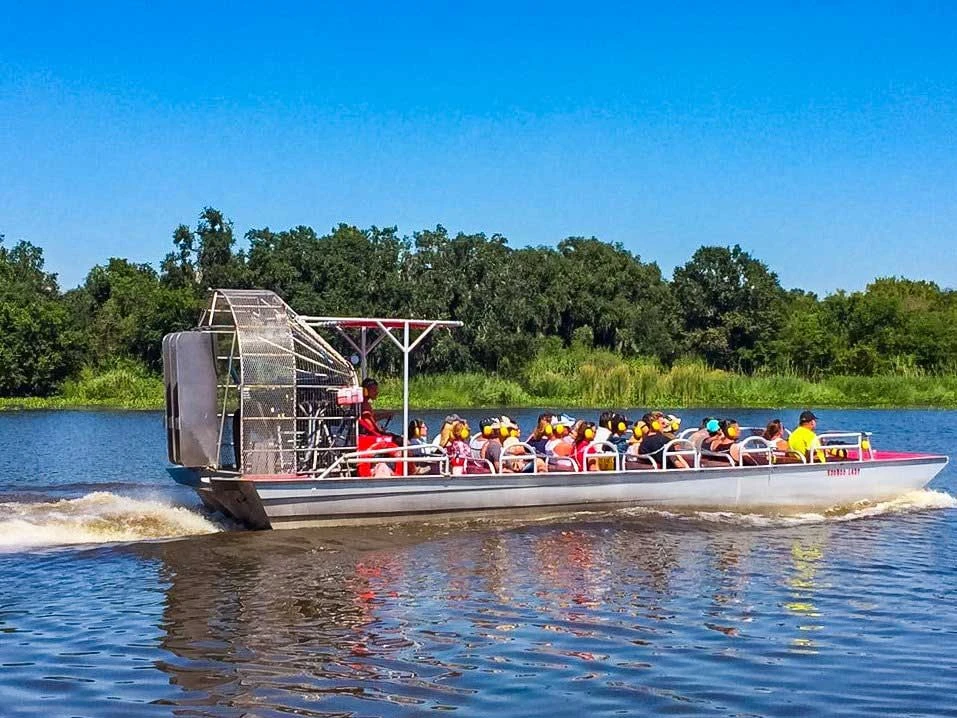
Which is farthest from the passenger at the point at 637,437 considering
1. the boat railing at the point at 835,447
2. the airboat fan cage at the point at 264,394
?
the airboat fan cage at the point at 264,394

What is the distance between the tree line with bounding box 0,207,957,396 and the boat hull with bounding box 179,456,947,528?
35.8m

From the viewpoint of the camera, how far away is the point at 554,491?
18.6 metres

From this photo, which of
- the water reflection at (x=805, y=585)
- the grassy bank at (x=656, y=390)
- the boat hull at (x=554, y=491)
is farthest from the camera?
the grassy bank at (x=656, y=390)

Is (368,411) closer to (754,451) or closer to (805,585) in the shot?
(754,451)

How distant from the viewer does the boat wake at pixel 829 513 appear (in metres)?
19.1

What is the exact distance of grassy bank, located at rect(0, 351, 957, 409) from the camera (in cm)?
5200

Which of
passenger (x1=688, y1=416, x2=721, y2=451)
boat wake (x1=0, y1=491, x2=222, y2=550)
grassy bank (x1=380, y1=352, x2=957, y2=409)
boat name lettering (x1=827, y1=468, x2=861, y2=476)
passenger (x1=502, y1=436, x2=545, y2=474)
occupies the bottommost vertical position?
boat wake (x1=0, y1=491, x2=222, y2=550)

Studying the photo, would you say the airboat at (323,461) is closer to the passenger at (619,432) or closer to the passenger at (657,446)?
the passenger at (657,446)

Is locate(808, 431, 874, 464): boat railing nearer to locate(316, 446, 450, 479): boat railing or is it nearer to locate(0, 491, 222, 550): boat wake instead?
locate(316, 446, 450, 479): boat railing

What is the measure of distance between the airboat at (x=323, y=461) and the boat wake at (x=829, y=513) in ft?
0.68

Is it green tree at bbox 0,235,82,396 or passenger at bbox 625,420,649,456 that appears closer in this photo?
passenger at bbox 625,420,649,456

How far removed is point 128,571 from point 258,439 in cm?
268

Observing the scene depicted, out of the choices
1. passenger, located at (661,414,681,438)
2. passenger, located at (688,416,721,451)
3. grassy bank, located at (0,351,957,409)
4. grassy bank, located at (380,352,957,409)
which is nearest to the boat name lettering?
passenger, located at (688,416,721,451)

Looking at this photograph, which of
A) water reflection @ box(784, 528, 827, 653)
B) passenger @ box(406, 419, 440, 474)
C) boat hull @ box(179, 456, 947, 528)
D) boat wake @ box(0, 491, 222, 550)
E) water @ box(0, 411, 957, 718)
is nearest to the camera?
water @ box(0, 411, 957, 718)
